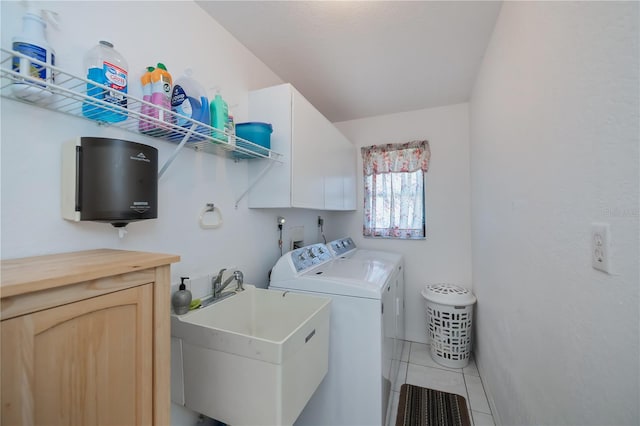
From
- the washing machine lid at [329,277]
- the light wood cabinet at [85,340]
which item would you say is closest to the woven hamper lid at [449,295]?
the washing machine lid at [329,277]

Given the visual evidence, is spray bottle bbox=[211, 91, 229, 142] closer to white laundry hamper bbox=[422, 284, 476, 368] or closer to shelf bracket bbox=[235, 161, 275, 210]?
shelf bracket bbox=[235, 161, 275, 210]

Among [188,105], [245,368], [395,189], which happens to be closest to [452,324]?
[395,189]

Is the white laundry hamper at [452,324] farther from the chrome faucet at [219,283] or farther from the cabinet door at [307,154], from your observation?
the chrome faucet at [219,283]

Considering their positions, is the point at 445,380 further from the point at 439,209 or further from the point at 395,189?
the point at 395,189

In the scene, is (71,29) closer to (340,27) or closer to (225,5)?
(225,5)

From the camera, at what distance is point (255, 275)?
1.99m

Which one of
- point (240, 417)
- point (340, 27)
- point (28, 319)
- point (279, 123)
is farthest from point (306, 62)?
point (240, 417)

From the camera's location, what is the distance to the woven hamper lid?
2.54 meters

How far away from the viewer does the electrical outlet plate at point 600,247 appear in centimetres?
72

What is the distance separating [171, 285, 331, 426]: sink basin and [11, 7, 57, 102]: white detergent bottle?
1.01 metres

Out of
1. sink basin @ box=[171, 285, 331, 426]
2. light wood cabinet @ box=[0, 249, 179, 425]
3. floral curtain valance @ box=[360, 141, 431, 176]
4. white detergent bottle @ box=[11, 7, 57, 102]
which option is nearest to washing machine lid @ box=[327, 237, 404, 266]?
floral curtain valance @ box=[360, 141, 431, 176]

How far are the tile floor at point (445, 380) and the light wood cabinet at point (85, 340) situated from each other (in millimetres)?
1894

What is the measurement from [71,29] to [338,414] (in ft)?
7.98

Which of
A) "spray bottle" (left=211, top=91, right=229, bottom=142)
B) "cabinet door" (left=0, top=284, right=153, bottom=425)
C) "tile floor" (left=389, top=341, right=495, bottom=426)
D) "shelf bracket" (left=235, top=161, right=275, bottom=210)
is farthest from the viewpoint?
"tile floor" (left=389, top=341, right=495, bottom=426)
